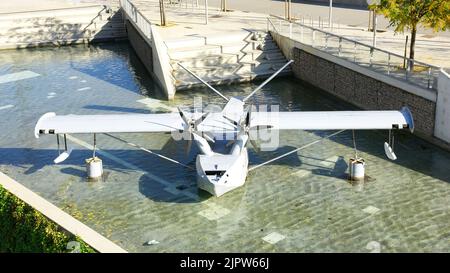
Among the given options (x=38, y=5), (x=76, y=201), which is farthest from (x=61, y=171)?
(x=38, y=5)

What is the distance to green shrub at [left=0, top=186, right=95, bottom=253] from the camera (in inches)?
778

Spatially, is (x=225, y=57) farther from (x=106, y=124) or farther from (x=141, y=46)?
(x=106, y=124)

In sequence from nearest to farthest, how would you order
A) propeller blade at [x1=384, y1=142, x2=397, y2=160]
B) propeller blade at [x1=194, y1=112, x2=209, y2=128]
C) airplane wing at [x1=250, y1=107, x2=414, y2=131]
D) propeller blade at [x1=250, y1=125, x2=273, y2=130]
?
airplane wing at [x1=250, y1=107, x2=414, y2=131], propeller blade at [x1=194, y1=112, x2=209, y2=128], propeller blade at [x1=250, y1=125, x2=273, y2=130], propeller blade at [x1=384, y1=142, x2=397, y2=160]

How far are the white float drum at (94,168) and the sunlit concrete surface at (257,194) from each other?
595 mm

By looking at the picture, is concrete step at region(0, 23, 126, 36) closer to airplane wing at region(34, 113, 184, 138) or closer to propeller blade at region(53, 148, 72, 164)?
airplane wing at region(34, 113, 184, 138)

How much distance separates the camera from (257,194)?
1079 inches

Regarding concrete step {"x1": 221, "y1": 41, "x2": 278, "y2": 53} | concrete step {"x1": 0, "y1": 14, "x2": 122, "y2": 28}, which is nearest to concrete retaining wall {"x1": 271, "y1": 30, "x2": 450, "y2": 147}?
concrete step {"x1": 221, "y1": 41, "x2": 278, "y2": 53}

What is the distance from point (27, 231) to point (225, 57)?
3023 cm

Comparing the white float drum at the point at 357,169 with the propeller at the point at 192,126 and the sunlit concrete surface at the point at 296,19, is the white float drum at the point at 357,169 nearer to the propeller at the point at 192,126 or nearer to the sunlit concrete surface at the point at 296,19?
the propeller at the point at 192,126

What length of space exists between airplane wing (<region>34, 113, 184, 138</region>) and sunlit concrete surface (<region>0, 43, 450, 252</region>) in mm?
2736

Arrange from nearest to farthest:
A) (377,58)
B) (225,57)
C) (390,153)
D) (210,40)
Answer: (390,153) < (377,58) < (225,57) < (210,40)

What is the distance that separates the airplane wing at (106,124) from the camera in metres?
28.5

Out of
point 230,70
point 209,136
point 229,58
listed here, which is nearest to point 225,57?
point 229,58
